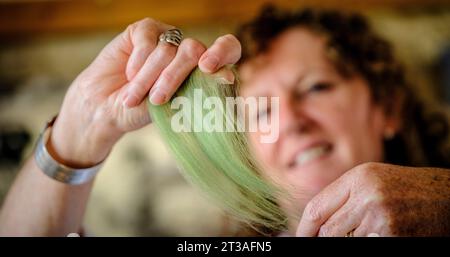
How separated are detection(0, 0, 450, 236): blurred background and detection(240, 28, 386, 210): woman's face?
1.42ft

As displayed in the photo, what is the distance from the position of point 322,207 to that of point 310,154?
610 mm

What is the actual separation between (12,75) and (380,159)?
1.19 m

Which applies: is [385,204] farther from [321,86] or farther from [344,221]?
[321,86]

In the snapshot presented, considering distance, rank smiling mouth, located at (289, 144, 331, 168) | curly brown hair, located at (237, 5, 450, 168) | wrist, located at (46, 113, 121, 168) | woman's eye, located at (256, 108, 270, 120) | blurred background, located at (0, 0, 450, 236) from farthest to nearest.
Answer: blurred background, located at (0, 0, 450, 236), curly brown hair, located at (237, 5, 450, 168), smiling mouth, located at (289, 144, 331, 168), woman's eye, located at (256, 108, 270, 120), wrist, located at (46, 113, 121, 168)

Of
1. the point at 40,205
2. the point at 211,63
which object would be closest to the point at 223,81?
the point at 211,63

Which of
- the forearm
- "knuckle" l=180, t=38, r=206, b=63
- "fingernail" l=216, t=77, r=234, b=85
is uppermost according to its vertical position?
"knuckle" l=180, t=38, r=206, b=63

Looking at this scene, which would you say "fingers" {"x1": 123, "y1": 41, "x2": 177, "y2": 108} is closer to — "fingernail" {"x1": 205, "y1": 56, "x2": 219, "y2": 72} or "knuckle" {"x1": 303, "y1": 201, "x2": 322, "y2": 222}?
"fingernail" {"x1": 205, "y1": 56, "x2": 219, "y2": 72}

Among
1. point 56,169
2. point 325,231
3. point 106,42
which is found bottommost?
point 325,231

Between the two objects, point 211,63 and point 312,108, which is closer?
point 211,63

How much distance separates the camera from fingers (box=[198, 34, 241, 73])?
668 mm

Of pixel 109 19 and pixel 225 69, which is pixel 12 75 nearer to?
pixel 109 19

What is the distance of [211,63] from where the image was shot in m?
0.67

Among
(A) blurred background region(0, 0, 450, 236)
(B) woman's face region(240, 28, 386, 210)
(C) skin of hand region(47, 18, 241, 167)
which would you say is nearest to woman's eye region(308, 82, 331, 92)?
(B) woman's face region(240, 28, 386, 210)

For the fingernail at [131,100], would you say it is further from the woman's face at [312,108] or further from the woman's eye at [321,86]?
the woman's eye at [321,86]
